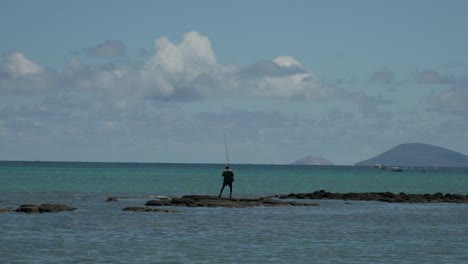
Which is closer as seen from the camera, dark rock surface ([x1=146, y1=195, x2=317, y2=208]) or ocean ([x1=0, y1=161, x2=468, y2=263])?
ocean ([x1=0, y1=161, x2=468, y2=263])

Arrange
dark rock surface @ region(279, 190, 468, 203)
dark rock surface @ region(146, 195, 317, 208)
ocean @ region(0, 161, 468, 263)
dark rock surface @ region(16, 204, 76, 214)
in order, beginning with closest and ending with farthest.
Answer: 1. ocean @ region(0, 161, 468, 263)
2. dark rock surface @ region(16, 204, 76, 214)
3. dark rock surface @ region(146, 195, 317, 208)
4. dark rock surface @ region(279, 190, 468, 203)

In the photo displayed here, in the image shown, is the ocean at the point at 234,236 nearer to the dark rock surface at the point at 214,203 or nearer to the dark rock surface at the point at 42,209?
the dark rock surface at the point at 42,209

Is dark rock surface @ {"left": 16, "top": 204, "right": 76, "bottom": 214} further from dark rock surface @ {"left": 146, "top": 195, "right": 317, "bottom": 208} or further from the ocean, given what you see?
dark rock surface @ {"left": 146, "top": 195, "right": 317, "bottom": 208}

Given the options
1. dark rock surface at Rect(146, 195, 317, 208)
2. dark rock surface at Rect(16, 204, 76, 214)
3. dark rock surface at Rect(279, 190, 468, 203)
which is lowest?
dark rock surface at Rect(16, 204, 76, 214)

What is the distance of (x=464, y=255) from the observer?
107 ft

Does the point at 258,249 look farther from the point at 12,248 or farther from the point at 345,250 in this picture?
the point at 12,248

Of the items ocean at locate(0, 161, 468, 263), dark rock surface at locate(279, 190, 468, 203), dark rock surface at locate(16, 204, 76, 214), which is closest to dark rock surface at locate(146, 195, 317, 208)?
ocean at locate(0, 161, 468, 263)

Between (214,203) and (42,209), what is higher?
(214,203)

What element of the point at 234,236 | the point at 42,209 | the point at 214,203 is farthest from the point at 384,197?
the point at 234,236

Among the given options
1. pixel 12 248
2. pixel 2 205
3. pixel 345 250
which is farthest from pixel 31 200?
pixel 345 250

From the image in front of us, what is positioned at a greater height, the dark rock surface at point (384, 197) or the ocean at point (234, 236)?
the dark rock surface at point (384, 197)

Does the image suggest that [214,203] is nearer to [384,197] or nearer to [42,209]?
[42,209]

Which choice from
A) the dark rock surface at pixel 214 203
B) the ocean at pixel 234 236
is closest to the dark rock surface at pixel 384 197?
the dark rock surface at pixel 214 203

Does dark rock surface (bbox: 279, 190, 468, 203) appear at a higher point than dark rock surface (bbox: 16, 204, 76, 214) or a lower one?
higher
